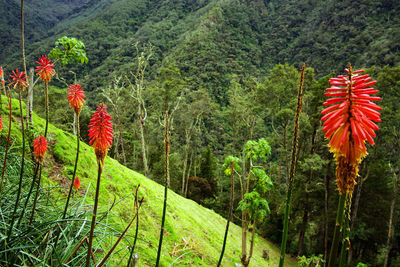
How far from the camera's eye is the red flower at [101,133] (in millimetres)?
1566

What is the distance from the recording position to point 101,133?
1613mm

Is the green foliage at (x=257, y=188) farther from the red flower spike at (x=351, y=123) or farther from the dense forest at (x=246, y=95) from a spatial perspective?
the red flower spike at (x=351, y=123)

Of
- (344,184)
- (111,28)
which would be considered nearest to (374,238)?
(344,184)

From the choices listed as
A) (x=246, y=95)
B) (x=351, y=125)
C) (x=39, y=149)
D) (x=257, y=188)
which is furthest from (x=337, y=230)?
(x=246, y=95)

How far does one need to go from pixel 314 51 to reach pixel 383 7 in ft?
59.8

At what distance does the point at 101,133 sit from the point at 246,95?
2342 cm

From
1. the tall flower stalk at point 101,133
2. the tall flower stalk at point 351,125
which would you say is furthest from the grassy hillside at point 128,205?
the tall flower stalk at point 351,125

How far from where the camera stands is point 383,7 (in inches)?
2057

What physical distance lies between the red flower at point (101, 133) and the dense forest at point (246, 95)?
2.11m

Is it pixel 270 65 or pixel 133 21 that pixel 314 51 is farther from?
pixel 133 21

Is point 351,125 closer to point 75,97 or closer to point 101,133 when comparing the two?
point 101,133

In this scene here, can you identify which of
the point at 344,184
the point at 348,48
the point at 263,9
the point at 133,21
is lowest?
the point at 344,184

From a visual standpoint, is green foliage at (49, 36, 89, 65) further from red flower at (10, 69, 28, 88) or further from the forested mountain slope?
the forested mountain slope

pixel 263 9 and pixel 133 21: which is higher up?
pixel 263 9
